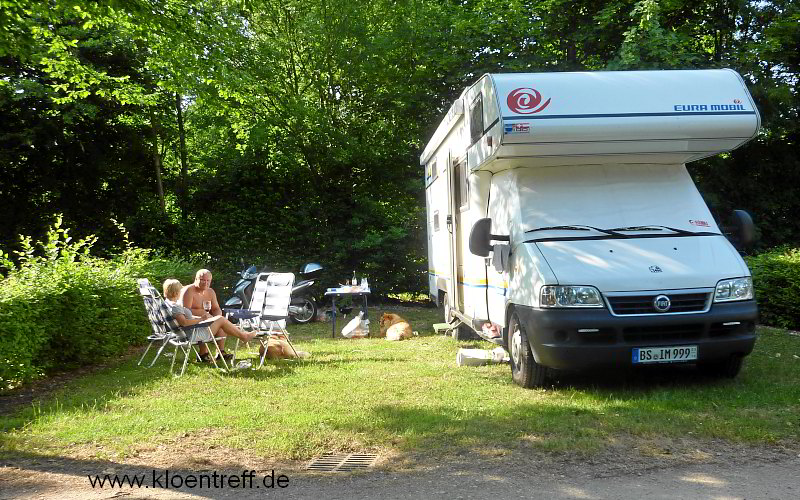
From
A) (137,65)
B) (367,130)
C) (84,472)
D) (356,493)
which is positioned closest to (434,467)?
(356,493)

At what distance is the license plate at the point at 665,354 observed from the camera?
625cm

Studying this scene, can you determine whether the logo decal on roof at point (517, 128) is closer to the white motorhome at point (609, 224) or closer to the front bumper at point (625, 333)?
the white motorhome at point (609, 224)

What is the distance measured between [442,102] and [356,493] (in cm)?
1511

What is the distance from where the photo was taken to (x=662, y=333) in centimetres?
629

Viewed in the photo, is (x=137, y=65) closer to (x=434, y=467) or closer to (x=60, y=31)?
(x=60, y=31)

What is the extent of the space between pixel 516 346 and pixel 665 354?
138cm

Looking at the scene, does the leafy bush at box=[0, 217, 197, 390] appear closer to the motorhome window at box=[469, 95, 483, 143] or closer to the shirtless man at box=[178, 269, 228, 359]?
the shirtless man at box=[178, 269, 228, 359]

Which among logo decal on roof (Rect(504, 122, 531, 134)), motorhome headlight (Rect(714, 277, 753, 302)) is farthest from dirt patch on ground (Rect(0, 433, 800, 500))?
logo decal on roof (Rect(504, 122, 531, 134))

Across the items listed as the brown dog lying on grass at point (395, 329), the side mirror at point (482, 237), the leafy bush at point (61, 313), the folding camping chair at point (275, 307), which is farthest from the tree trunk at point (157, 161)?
the side mirror at point (482, 237)

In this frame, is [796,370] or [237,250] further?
[237,250]

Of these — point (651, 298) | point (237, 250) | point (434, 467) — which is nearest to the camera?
point (434, 467)

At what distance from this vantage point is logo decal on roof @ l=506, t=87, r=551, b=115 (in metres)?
6.80

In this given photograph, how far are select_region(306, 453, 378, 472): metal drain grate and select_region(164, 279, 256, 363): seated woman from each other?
385cm

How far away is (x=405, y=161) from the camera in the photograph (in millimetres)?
18578
